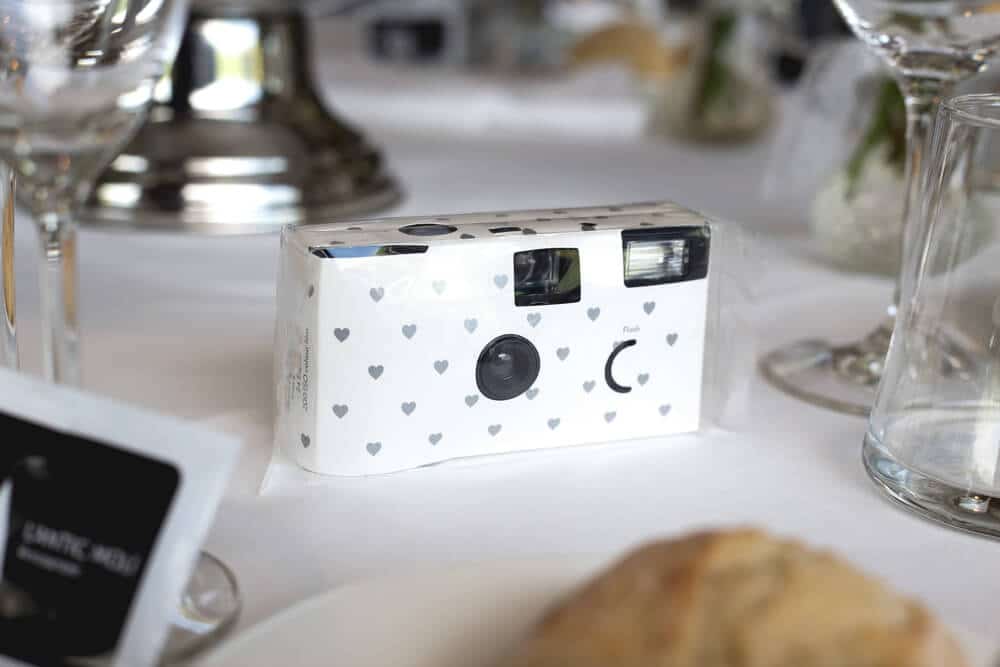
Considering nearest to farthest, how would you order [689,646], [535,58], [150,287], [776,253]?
1. [689,646]
2. [150,287]
3. [776,253]
4. [535,58]

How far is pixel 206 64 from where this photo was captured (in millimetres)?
828

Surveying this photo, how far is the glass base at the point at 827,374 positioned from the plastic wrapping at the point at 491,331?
10 cm

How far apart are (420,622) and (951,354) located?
0.87 ft

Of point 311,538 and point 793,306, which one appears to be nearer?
point 311,538

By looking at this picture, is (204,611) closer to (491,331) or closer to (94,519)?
(94,519)

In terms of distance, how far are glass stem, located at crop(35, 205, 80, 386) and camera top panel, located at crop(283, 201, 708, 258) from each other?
0.30 ft

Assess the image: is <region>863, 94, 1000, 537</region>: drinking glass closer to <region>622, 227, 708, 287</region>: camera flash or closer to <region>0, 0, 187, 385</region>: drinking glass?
<region>622, 227, 708, 287</region>: camera flash

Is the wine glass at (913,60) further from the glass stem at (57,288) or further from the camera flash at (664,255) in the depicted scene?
the glass stem at (57,288)

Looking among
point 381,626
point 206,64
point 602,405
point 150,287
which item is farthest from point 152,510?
point 206,64

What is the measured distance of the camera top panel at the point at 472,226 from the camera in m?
0.45

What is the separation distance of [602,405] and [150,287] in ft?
→ 1.21

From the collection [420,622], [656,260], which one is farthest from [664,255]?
[420,622]

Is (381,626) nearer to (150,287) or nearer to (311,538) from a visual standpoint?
(311,538)

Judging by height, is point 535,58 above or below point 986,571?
above
